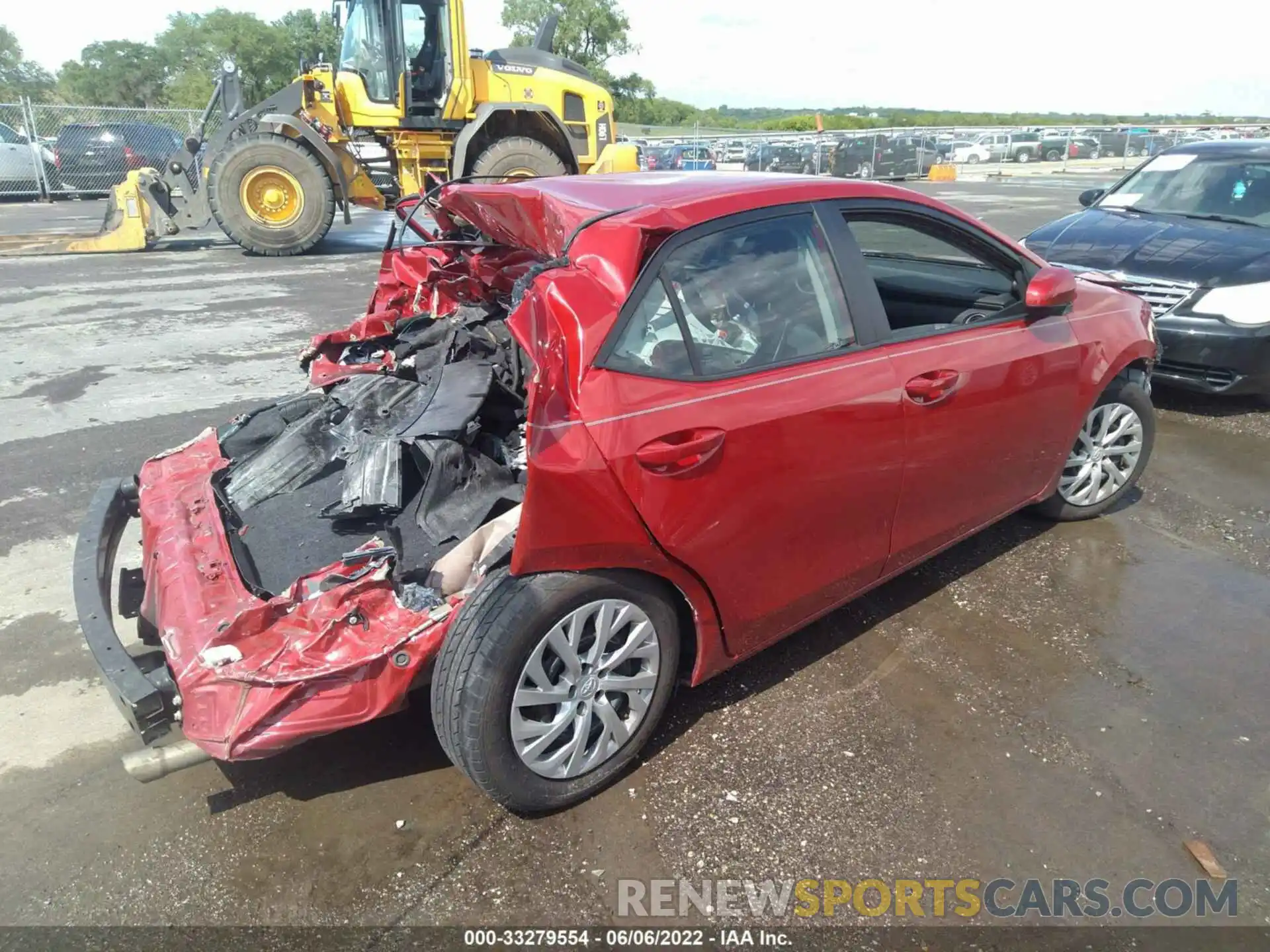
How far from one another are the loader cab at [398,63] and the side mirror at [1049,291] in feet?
34.7

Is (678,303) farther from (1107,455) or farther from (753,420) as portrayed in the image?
(1107,455)

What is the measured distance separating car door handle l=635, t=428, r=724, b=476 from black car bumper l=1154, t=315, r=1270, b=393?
14.0 feet

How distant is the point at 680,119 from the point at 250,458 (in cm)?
7743

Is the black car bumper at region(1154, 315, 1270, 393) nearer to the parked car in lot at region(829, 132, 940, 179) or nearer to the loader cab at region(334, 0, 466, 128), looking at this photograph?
the loader cab at region(334, 0, 466, 128)

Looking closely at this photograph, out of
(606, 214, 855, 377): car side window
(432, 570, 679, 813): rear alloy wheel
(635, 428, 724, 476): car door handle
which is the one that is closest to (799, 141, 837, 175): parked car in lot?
(606, 214, 855, 377): car side window

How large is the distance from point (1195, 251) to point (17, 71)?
90113mm

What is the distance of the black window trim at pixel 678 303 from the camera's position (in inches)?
93.4

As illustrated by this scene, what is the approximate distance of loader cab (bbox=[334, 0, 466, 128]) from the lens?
11.6 meters

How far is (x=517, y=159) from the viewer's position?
12227 mm

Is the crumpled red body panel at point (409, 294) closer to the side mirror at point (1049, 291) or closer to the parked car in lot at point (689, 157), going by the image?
the side mirror at point (1049, 291)

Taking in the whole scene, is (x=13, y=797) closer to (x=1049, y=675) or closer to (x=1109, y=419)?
(x=1049, y=675)

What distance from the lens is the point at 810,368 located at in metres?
2.70

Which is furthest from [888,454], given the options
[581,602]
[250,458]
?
[250,458]

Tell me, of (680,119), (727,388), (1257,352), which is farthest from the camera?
(680,119)
